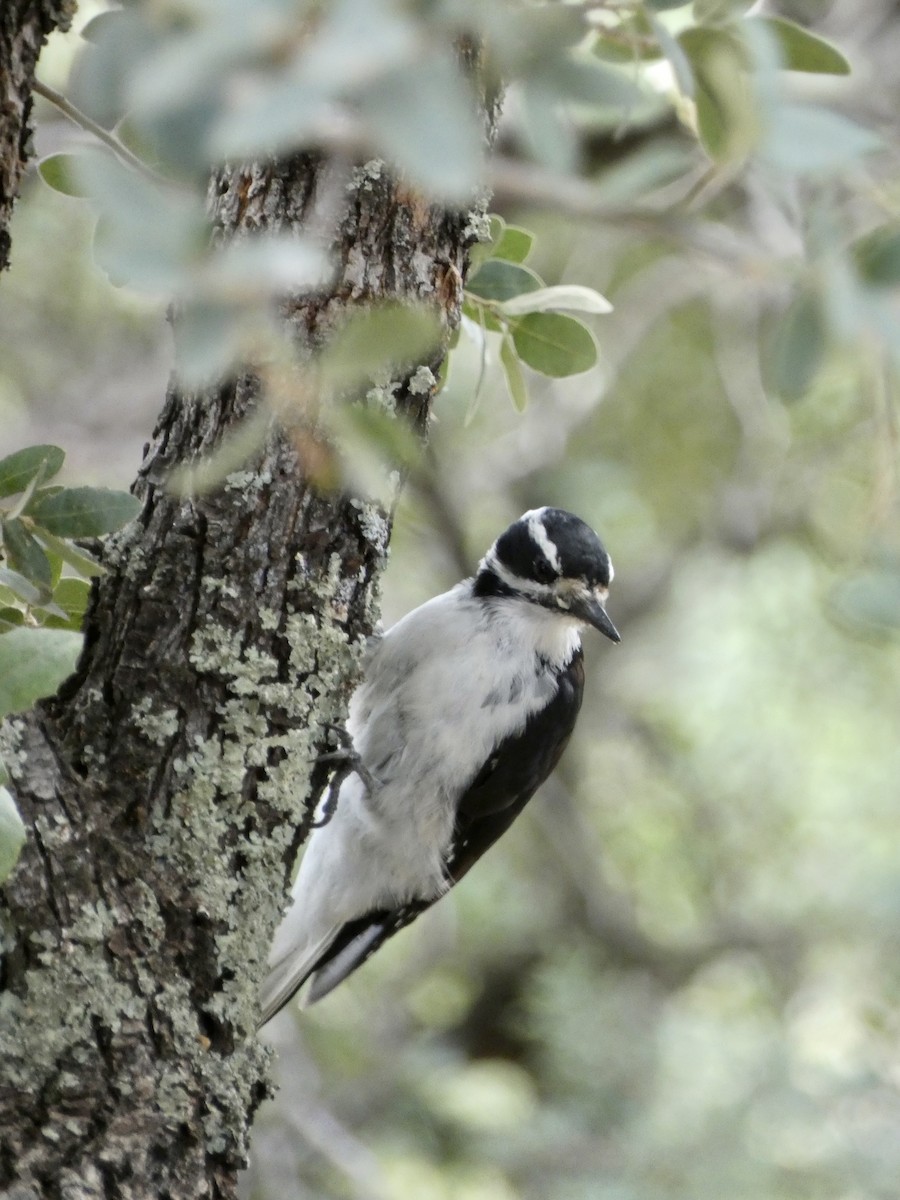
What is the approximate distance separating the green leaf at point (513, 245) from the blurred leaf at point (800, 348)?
1.09m

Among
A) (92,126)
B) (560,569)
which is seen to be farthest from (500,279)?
(560,569)

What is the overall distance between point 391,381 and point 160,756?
1.86ft

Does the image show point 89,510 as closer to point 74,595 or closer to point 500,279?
point 74,595

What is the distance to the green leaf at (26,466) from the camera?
66.6 inches

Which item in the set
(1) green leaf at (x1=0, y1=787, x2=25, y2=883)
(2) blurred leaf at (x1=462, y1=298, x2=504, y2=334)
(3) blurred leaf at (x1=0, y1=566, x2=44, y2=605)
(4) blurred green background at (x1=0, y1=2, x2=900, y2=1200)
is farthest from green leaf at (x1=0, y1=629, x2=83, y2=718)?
(4) blurred green background at (x1=0, y1=2, x2=900, y2=1200)

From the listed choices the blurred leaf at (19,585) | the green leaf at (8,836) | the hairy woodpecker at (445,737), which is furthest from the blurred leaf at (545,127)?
the hairy woodpecker at (445,737)

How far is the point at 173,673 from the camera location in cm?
187

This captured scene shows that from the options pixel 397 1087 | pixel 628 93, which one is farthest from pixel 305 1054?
pixel 628 93

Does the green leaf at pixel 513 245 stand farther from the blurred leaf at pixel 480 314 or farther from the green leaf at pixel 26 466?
the green leaf at pixel 26 466

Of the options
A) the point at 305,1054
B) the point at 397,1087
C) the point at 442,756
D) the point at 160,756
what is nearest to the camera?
the point at 160,756

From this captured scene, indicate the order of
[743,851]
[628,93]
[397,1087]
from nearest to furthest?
[628,93] → [397,1087] → [743,851]

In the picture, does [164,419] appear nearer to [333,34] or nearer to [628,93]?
[628,93]

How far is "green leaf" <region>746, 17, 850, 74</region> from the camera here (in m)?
1.52

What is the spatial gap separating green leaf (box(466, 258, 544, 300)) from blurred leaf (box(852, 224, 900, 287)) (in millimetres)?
1045
